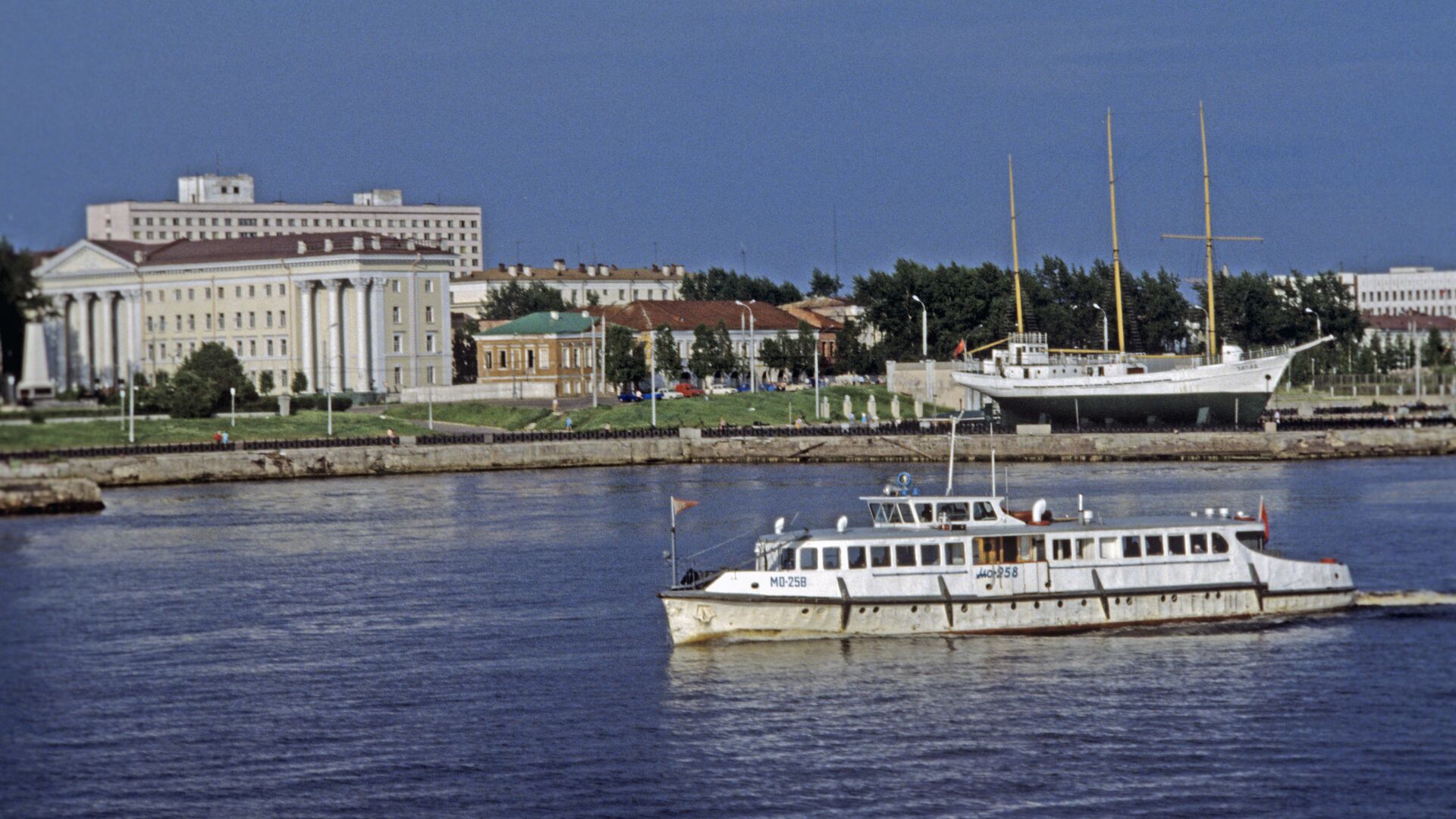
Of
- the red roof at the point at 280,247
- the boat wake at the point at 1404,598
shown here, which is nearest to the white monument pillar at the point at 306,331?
the red roof at the point at 280,247

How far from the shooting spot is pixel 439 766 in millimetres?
36188

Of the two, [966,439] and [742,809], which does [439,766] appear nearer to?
[742,809]

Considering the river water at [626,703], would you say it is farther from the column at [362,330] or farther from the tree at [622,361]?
the column at [362,330]

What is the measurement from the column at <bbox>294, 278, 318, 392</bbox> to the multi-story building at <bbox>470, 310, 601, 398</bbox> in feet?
47.3

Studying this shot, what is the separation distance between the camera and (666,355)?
16088 centimetres

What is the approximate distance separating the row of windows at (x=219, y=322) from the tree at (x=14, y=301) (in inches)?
1586

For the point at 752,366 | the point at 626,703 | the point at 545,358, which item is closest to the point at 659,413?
the point at 752,366

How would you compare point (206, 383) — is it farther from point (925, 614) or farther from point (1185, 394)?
point (1185, 394)

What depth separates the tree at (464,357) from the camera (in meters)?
184

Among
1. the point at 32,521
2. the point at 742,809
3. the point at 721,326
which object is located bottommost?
the point at 742,809

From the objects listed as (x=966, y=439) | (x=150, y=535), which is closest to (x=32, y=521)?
(x=150, y=535)

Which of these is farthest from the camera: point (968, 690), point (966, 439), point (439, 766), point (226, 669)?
point (966, 439)

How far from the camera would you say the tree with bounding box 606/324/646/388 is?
6122 inches

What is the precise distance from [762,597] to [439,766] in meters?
11.7
